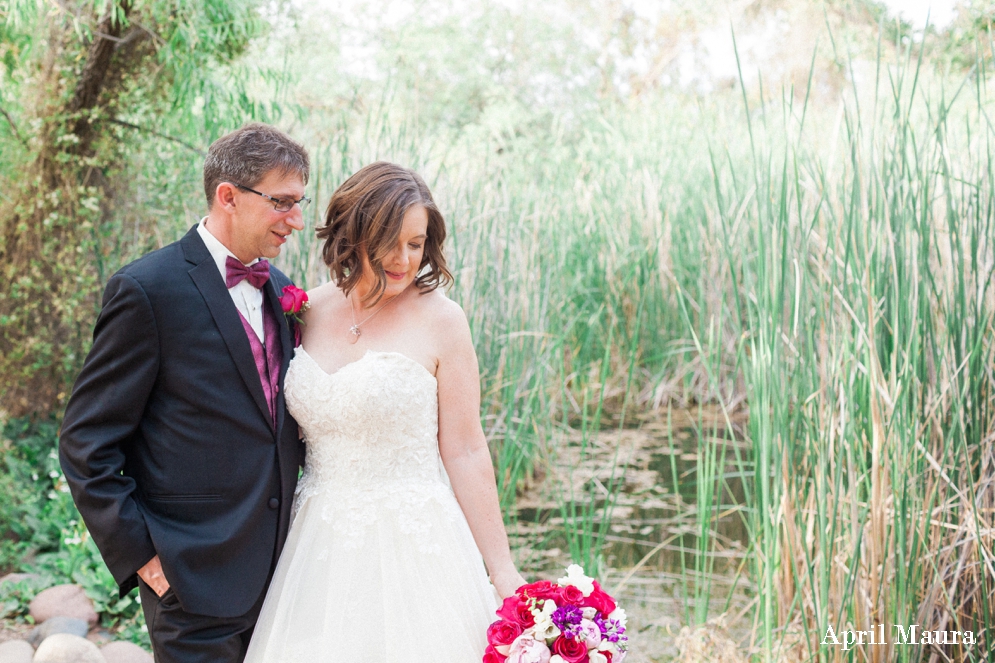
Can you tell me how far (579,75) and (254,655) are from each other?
1724 cm

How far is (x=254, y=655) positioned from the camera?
1.86m

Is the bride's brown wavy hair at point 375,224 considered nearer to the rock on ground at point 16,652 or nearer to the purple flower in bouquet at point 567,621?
the purple flower in bouquet at point 567,621

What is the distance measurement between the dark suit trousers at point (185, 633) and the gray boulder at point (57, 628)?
175cm

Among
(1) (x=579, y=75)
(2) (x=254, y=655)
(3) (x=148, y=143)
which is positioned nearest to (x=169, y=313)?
(2) (x=254, y=655)

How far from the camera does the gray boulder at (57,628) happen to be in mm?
3246

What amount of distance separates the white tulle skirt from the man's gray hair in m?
0.78

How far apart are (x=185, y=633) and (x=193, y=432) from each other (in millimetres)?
445

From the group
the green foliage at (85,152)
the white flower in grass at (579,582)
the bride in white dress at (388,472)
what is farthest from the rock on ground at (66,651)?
the green foliage at (85,152)

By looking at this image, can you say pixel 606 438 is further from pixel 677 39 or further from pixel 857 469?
pixel 677 39

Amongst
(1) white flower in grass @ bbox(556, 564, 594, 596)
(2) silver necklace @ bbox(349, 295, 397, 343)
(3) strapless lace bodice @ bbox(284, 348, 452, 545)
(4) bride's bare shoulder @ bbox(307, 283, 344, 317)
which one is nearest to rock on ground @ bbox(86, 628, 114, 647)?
(3) strapless lace bodice @ bbox(284, 348, 452, 545)

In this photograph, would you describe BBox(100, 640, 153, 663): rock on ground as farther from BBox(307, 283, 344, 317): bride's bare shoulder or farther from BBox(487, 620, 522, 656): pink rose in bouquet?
BBox(487, 620, 522, 656): pink rose in bouquet

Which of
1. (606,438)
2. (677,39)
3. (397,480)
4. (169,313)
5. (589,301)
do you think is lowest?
(606,438)

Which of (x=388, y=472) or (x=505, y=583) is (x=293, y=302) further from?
(x=505, y=583)

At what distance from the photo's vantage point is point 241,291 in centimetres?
199
